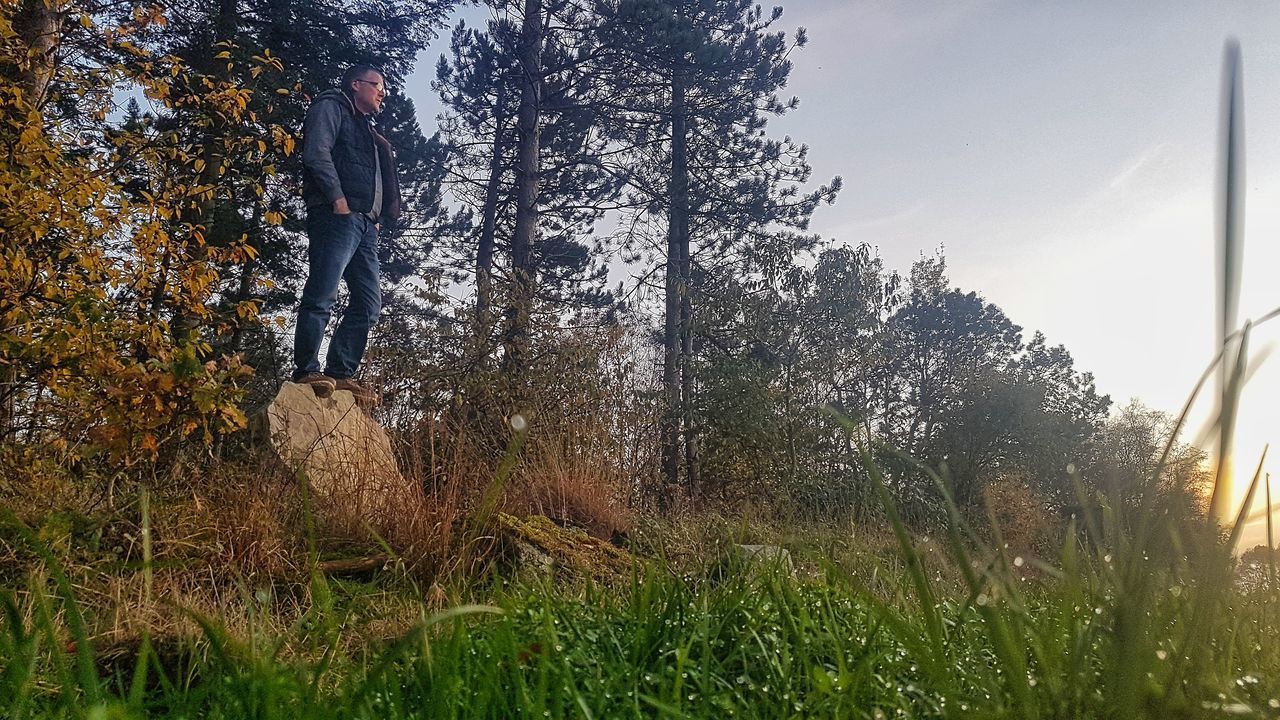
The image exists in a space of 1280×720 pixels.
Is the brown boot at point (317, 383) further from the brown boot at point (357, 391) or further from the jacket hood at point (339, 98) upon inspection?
the jacket hood at point (339, 98)

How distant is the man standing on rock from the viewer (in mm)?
5391

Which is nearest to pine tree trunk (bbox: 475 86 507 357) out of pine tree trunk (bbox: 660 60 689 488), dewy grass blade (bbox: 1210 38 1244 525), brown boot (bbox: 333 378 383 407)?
pine tree trunk (bbox: 660 60 689 488)

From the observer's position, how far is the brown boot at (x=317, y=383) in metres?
5.43

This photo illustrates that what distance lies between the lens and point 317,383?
17.8ft

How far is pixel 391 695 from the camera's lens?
147cm

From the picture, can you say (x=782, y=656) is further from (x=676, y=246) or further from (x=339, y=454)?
(x=676, y=246)

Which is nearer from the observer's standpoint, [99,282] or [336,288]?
[99,282]

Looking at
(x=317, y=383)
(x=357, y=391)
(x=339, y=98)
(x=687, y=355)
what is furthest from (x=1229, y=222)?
(x=687, y=355)

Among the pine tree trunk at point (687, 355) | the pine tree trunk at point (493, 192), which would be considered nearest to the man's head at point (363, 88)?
the pine tree trunk at point (687, 355)

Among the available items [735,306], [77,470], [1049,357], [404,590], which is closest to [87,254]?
[77,470]

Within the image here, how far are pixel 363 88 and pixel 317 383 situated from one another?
2.17 m

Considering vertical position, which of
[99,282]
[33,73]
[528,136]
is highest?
[528,136]

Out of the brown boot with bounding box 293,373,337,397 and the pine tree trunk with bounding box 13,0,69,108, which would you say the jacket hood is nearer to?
the pine tree trunk with bounding box 13,0,69,108

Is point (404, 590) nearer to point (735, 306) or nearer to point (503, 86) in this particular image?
point (735, 306)
